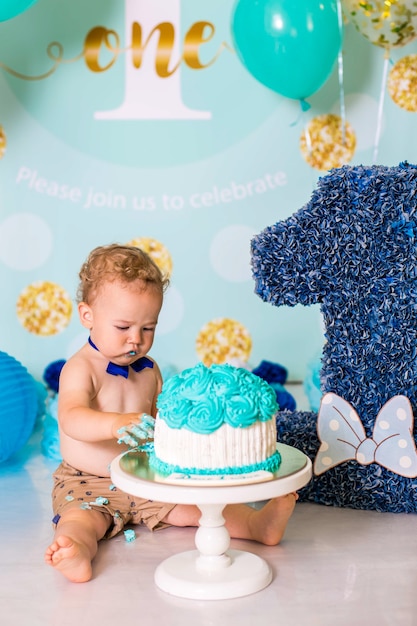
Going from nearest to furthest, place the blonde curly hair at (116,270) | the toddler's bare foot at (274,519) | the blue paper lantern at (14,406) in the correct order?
the toddler's bare foot at (274,519) → the blonde curly hair at (116,270) → the blue paper lantern at (14,406)

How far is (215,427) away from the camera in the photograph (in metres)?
1.64

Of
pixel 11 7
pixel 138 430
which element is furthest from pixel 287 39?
pixel 138 430

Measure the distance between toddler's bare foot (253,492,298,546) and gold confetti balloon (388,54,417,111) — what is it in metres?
2.33

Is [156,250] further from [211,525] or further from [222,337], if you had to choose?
[211,525]

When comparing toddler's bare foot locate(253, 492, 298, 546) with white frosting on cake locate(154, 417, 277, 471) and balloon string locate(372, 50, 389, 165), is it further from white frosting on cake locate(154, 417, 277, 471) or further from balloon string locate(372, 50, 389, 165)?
balloon string locate(372, 50, 389, 165)

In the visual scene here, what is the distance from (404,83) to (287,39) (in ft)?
2.60

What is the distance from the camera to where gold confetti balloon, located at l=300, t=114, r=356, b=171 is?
3.73 meters

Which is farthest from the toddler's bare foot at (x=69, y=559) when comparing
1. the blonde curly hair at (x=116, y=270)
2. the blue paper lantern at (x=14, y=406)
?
the blue paper lantern at (x=14, y=406)

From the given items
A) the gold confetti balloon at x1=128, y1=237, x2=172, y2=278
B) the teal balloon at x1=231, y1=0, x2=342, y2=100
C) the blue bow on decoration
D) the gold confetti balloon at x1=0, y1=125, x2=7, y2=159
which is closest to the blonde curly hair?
the blue bow on decoration

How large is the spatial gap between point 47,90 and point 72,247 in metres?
0.69

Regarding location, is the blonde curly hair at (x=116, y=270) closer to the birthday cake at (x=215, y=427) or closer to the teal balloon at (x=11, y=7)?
the birthday cake at (x=215, y=427)

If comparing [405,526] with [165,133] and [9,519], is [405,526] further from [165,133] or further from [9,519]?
[165,133]

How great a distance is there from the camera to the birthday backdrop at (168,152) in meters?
3.63

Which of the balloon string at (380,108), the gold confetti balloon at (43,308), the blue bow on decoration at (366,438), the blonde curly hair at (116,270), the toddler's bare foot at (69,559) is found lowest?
the toddler's bare foot at (69,559)
